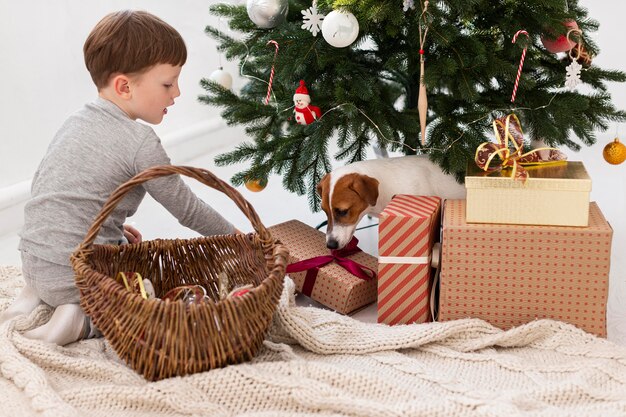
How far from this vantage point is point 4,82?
228 centimetres

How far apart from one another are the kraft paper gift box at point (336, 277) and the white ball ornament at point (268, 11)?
0.57 meters

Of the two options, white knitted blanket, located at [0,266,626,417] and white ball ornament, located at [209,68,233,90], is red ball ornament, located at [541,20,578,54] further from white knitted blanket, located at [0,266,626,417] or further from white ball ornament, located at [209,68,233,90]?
white ball ornament, located at [209,68,233,90]

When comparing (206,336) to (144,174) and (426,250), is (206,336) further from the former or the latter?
(426,250)

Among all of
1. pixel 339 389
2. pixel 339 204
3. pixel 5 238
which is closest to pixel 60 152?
pixel 339 204

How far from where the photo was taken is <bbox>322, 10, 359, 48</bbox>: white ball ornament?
1551 mm

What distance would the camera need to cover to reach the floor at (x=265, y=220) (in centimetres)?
176

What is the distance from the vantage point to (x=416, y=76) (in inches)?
74.8

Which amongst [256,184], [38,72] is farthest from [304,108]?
[38,72]

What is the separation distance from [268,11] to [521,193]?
2.43 ft

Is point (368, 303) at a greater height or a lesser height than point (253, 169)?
lesser

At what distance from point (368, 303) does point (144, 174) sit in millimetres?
707

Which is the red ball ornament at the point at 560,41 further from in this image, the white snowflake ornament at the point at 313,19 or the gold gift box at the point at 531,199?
the white snowflake ornament at the point at 313,19

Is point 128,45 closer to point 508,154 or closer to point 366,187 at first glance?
point 366,187

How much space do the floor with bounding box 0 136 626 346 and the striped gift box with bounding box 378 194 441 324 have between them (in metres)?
0.11
